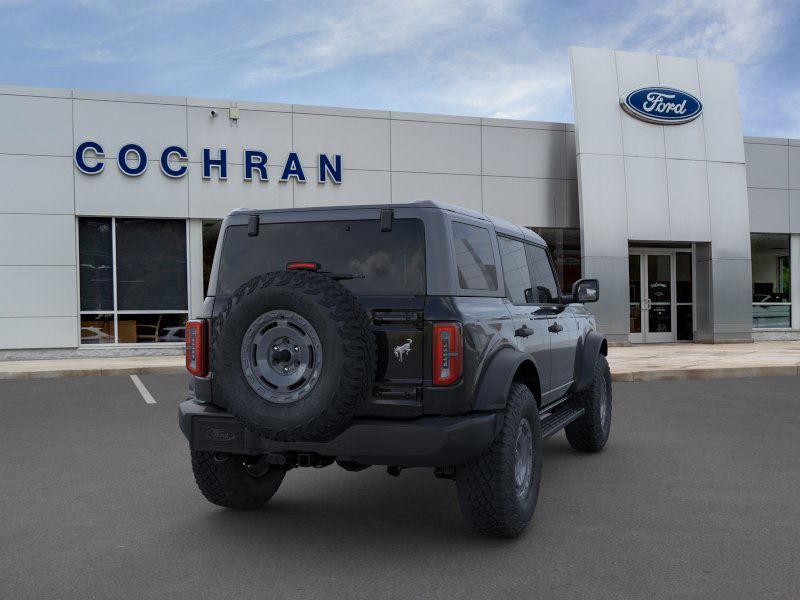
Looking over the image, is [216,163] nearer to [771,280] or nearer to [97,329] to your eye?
[97,329]

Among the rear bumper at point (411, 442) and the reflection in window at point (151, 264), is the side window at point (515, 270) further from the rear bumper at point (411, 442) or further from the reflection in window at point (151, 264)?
the reflection in window at point (151, 264)

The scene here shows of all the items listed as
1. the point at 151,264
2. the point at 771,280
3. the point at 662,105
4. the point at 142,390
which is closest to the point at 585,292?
the point at 142,390

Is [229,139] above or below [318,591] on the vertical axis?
above

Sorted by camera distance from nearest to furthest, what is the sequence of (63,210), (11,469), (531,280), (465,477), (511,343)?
(465,477), (511,343), (531,280), (11,469), (63,210)

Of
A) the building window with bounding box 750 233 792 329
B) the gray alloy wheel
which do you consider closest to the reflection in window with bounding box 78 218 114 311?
the gray alloy wheel

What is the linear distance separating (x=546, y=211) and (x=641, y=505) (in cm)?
1617

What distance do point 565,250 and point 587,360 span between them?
15.1m

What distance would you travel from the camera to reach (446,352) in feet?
13.9

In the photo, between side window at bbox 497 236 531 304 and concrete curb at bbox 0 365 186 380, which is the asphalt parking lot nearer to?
side window at bbox 497 236 531 304

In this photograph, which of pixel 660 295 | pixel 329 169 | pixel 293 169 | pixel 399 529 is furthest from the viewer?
pixel 660 295

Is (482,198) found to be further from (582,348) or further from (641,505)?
(641,505)

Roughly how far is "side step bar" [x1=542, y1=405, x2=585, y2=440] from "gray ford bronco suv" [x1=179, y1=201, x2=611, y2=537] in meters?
0.61

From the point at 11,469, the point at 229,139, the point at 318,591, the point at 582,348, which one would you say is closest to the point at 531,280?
the point at 582,348

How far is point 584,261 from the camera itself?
65.5 ft
